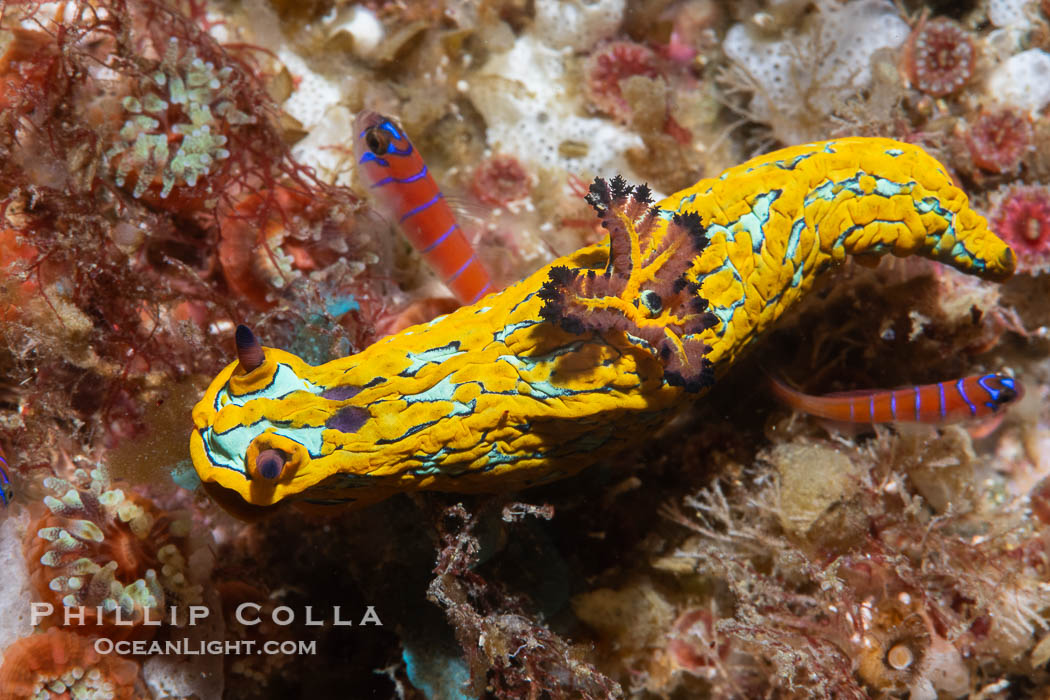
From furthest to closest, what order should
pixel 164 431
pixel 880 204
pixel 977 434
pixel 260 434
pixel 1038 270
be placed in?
1. pixel 977 434
2. pixel 1038 270
3. pixel 164 431
4. pixel 880 204
5. pixel 260 434

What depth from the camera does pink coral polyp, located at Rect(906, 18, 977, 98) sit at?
189 inches

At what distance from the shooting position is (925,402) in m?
4.03

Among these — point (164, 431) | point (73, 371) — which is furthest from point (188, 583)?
point (73, 371)

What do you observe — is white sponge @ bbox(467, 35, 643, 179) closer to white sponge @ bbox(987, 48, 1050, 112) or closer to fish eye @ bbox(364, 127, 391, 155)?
fish eye @ bbox(364, 127, 391, 155)

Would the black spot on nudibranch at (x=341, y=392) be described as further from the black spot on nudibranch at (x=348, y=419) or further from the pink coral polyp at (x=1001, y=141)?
the pink coral polyp at (x=1001, y=141)

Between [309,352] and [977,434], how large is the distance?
4.67 m

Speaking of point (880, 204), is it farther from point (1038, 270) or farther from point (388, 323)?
point (388, 323)

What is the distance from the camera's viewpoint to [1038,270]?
4438 millimetres

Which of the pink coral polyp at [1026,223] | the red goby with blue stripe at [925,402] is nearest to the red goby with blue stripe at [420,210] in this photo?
the red goby with blue stripe at [925,402]

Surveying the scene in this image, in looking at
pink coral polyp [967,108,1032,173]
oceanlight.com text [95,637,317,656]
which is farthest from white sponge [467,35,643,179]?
oceanlight.com text [95,637,317,656]

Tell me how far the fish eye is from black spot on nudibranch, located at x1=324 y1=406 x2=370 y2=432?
5.78ft

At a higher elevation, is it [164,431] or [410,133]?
[410,133]

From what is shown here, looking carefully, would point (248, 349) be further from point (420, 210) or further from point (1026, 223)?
point (1026, 223)

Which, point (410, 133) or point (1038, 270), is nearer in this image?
point (1038, 270)
